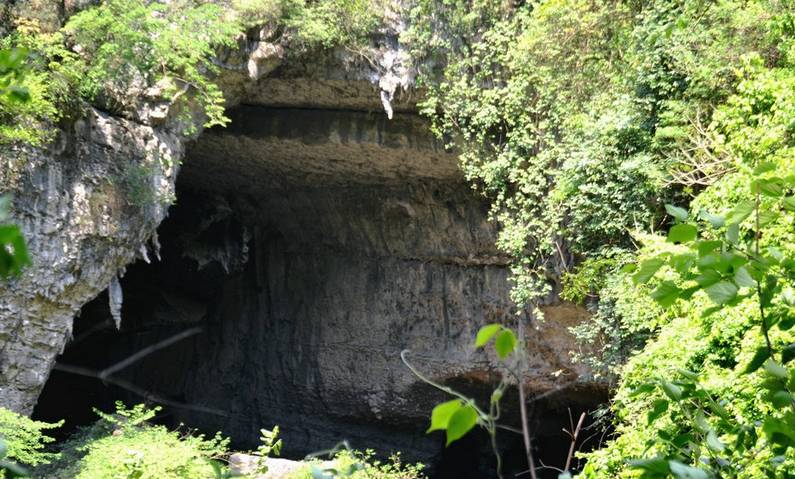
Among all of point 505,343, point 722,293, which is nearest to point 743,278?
point 722,293

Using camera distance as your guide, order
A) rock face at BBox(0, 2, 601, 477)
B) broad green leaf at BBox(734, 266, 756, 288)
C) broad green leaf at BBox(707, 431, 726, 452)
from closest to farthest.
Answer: broad green leaf at BBox(734, 266, 756, 288) → broad green leaf at BBox(707, 431, 726, 452) → rock face at BBox(0, 2, 601, 477)

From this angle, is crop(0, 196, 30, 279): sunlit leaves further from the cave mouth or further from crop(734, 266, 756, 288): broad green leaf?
the cave mouth

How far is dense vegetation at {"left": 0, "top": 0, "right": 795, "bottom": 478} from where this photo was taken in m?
5.59

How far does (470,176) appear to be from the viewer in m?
9.59

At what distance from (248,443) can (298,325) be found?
6.85 ft

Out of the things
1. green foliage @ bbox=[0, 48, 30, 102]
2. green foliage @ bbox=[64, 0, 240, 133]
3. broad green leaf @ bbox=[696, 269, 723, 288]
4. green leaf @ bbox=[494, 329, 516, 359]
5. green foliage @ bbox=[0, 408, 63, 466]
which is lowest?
green foliage @ bbox=[0, 408, 63, 466]

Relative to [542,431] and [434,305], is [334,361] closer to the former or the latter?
[434,305]

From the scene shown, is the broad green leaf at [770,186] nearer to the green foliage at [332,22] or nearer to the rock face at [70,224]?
the rock face at [70,224]

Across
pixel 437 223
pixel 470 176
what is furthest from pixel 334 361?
pixel 470 176

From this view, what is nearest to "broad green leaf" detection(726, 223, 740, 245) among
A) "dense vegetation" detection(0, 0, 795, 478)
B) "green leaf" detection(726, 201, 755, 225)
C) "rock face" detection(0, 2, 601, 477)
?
"green leaf" detection(726, 201, 755, 225)

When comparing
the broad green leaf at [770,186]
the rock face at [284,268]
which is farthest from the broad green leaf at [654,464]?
the rock face at [284,268]

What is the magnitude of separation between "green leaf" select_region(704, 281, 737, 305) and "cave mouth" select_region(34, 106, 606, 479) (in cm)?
898

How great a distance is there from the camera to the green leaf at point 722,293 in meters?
1.29

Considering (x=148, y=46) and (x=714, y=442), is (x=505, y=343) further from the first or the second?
(x=148, y=46)
